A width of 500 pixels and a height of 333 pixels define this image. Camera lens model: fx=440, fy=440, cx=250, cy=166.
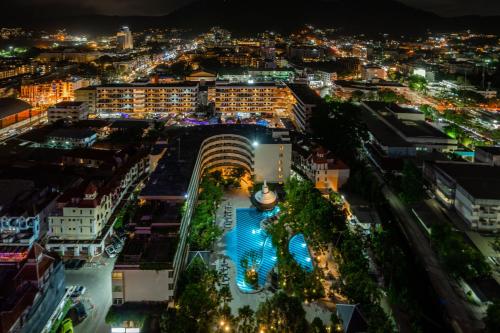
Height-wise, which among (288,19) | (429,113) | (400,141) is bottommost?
(400,141)

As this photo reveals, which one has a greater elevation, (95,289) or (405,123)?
(405,123)

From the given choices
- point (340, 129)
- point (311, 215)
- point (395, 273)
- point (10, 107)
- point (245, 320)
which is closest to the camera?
point (245, 320)

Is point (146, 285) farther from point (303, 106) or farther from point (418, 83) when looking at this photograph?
point (418, 83)

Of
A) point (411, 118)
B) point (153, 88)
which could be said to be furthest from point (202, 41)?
point (411, 118)

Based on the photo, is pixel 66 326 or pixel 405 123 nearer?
pixel 66 326

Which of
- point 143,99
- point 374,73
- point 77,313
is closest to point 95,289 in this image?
point 77,313

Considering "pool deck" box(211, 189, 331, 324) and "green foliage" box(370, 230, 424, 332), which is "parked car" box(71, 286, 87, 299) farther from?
"green foliage" box(370, 230, 424, 332)

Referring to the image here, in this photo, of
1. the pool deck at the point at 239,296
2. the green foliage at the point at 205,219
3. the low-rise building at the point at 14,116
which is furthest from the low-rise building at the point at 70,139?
the pool deck at the point at 239,296

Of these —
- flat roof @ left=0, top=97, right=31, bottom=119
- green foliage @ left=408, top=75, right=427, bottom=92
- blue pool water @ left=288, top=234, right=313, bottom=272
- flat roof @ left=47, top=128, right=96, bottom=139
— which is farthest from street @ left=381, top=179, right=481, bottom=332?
green foliage @ left=408, top=75, right=427, bottom=92
